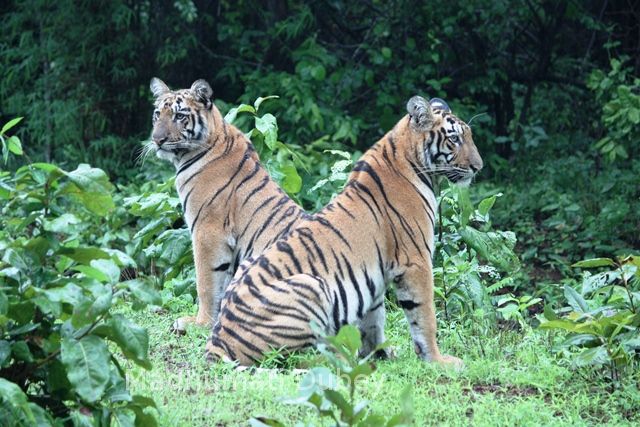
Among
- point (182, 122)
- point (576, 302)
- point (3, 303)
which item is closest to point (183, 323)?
point (182, 122)

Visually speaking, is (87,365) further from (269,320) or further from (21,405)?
(269,320)

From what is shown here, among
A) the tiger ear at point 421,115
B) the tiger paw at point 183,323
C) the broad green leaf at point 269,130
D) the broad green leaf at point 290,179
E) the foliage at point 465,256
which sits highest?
the tiger ear at point 421,115

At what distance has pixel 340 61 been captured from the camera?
504 inches

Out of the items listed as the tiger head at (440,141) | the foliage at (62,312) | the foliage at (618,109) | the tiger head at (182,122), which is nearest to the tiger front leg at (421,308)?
the tiger head at (440,141)

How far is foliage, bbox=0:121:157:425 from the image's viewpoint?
3.74 metres

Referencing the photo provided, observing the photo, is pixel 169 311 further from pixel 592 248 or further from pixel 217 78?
pixel 217 78

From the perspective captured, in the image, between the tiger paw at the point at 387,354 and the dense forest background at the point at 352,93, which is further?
the dense forest background at the point at 352,93

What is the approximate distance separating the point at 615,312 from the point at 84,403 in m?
3.01

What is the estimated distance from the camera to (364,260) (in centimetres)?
570

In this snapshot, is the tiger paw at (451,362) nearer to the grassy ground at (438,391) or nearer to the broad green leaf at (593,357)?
the grassy ground at (438,391)

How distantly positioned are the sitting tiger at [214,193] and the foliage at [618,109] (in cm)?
479

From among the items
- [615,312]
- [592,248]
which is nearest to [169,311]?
[615,312]

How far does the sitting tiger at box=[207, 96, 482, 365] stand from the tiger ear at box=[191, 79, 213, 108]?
4.58ft

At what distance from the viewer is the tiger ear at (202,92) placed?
22.9 ft
